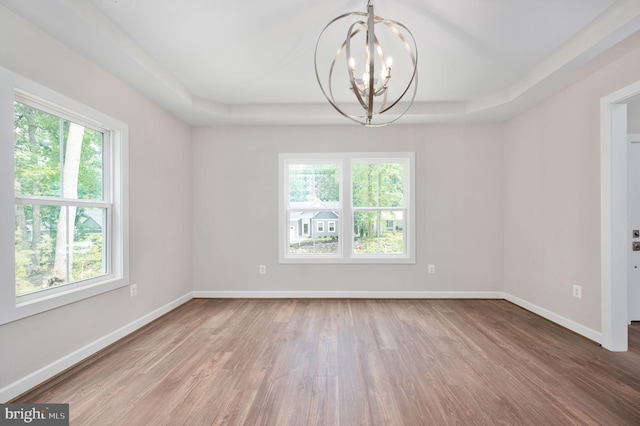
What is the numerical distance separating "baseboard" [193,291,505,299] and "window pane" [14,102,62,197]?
8.32ft

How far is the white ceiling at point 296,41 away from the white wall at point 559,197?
28 centimetres

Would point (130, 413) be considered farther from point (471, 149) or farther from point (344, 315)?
point (471, 149)

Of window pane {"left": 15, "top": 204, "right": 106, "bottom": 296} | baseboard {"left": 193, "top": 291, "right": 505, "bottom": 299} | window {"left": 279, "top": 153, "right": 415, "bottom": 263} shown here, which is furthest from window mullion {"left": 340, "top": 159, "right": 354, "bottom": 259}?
window pane {"left": 15, "top": 204, "right": 106, "bottom": 296}

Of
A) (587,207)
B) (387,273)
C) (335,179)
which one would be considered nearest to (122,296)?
(335,179)

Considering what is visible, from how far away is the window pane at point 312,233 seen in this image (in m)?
4.55

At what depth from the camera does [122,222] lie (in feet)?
9.96

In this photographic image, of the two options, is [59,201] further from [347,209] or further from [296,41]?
[347,209]

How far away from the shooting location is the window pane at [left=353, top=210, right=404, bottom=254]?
177 inches

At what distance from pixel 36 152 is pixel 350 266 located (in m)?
3.58

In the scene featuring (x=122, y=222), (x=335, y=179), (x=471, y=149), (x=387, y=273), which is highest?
(x=471, y=149)

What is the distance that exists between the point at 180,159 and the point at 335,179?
2.19 m

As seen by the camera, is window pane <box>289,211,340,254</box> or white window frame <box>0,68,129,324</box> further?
window pane <box>289,211,340,254</box>

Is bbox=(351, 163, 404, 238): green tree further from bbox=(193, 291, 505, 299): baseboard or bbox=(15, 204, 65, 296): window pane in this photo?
bbox=(15, 204, 65, 296): window pane

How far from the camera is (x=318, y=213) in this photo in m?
4.55
